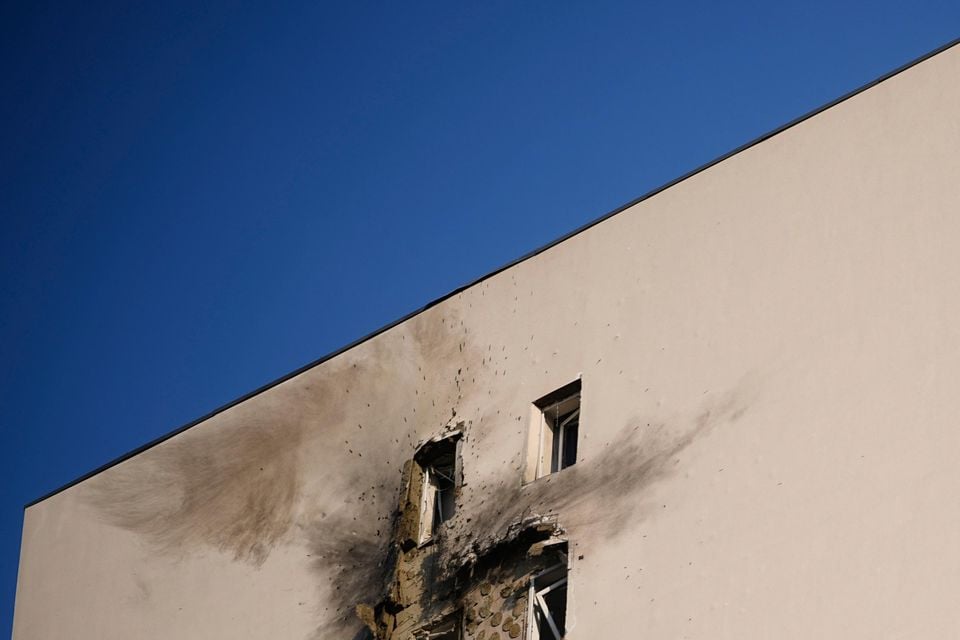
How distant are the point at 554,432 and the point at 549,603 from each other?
2114 millimetres

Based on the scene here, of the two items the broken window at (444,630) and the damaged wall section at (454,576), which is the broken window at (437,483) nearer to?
the damaged wall section at (454,576)

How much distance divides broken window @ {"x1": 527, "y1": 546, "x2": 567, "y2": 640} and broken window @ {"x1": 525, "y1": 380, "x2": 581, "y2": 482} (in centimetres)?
128

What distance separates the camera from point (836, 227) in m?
18.0

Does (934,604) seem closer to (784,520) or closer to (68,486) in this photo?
(784,520)

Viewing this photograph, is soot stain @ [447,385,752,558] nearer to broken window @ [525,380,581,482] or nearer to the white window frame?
broken window @ [525,380,581,482]

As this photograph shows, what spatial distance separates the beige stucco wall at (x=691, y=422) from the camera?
1622 centimetres

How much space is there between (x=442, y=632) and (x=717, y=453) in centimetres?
358

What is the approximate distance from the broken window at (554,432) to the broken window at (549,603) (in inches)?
50.3

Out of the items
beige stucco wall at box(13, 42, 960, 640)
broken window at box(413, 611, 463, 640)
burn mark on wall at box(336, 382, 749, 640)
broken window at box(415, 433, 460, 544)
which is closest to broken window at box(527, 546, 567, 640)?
burn mark on wall at box(336, 382, 749, 640)

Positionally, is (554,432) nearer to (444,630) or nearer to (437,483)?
(437,483)

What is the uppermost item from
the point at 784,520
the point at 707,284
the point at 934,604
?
the point at 707,284

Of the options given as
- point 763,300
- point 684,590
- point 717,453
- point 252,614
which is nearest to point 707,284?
point 763,300

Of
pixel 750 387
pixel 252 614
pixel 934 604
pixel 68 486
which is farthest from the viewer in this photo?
pixel 68 486

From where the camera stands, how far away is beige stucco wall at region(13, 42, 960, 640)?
1622cm
